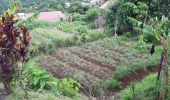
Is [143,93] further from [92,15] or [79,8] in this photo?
[79,8]

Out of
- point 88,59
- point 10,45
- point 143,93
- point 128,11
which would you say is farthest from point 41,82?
point 128,11

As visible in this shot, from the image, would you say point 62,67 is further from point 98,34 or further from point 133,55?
point 98,34

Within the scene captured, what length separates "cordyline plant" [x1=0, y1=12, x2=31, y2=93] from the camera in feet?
15.1

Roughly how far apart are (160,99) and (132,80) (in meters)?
2.22

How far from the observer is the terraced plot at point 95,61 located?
9.60 m

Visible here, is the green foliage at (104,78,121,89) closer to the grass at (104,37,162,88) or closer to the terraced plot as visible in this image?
the grass at (104,37,162,88)

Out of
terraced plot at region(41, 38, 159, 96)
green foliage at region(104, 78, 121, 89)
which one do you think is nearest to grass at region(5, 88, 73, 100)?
terraced plot at region(41, 38, 159, 96)

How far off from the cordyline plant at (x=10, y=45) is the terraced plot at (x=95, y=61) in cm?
407

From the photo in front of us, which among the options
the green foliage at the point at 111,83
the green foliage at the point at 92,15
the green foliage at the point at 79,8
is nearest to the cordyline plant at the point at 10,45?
the green foliage at the point at 111,83

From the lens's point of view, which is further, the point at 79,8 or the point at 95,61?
the point at 79,8

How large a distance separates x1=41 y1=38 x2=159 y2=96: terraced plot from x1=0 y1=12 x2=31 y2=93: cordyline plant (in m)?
4.07

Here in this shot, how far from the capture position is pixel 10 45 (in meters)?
4.68

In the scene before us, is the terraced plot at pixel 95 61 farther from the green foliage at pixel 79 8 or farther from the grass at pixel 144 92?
the green foliage at pixel 79 8

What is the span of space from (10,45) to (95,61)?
6.75m
